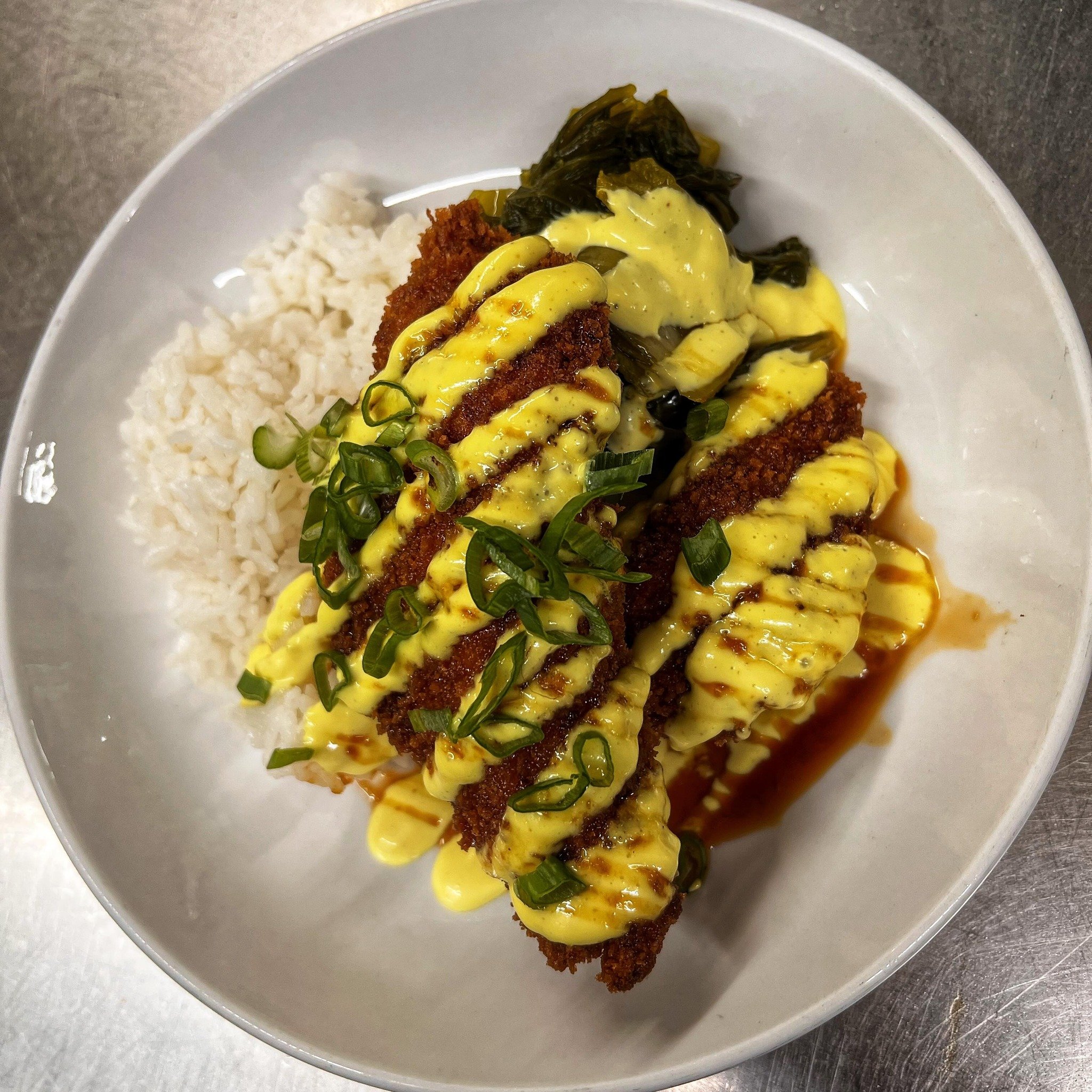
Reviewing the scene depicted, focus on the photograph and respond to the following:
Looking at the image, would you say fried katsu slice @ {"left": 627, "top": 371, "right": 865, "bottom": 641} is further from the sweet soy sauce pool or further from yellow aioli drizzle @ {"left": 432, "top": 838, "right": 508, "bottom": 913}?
yellow aioli drizzle @ {"left": 432, "top": 838, "right": 508, "bottom": 913}

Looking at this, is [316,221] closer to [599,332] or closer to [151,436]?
[151,436]

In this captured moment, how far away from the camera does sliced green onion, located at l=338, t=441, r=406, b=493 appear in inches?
69.8

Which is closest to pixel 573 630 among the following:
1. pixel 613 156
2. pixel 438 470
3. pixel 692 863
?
pixel 438 470

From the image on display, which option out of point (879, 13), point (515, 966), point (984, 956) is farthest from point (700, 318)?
point (984, 956)

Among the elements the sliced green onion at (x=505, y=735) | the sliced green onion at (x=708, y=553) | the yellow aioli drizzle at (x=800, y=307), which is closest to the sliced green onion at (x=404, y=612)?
the sliced green onion at (x=505, y=735)

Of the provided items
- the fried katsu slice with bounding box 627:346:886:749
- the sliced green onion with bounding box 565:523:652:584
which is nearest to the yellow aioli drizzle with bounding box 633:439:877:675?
the fried katsu slice with bounding box 627:346:886:749

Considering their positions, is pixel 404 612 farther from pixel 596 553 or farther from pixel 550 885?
pixel 550 885

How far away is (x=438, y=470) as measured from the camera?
1680 mm

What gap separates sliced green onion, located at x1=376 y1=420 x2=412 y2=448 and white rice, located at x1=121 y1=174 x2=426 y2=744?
0.69m

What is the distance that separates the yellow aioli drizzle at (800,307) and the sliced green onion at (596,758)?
1.25 meters

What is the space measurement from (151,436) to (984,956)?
289cm

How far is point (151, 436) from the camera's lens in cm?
230

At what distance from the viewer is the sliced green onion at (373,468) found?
5.82 ft

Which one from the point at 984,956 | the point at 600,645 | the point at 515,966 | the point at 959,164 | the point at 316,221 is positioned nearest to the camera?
the point at 600,645
